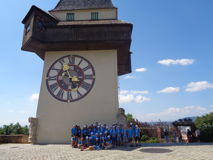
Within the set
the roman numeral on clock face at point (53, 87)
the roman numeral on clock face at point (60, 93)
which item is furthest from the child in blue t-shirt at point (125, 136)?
the roman numeral on clock face at point (53, 87)

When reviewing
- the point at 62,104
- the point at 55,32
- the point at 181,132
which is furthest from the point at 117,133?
the point at 55,32

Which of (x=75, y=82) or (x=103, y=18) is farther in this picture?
(x=103, y=18)

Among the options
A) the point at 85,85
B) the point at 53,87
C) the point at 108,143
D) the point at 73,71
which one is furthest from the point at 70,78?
the point at 108,143

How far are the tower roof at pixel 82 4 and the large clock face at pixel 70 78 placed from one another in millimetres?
5307

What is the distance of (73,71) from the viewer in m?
13.5

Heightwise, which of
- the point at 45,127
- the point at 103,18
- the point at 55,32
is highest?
the point at 103,18

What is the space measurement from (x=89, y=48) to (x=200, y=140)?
10303mm

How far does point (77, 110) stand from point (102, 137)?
3.70 metres

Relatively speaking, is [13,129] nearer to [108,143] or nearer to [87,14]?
[87,14]

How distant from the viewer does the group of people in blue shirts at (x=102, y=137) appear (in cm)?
956

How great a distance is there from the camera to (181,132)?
Answer: 13.4 m

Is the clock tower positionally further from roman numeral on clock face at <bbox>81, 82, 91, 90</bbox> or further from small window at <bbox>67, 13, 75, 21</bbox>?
small window at <bbox>67, 13, 75, 21</bbox>

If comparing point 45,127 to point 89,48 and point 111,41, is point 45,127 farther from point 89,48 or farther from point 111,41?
point 111,41

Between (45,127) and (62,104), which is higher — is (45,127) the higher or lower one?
the lower one
